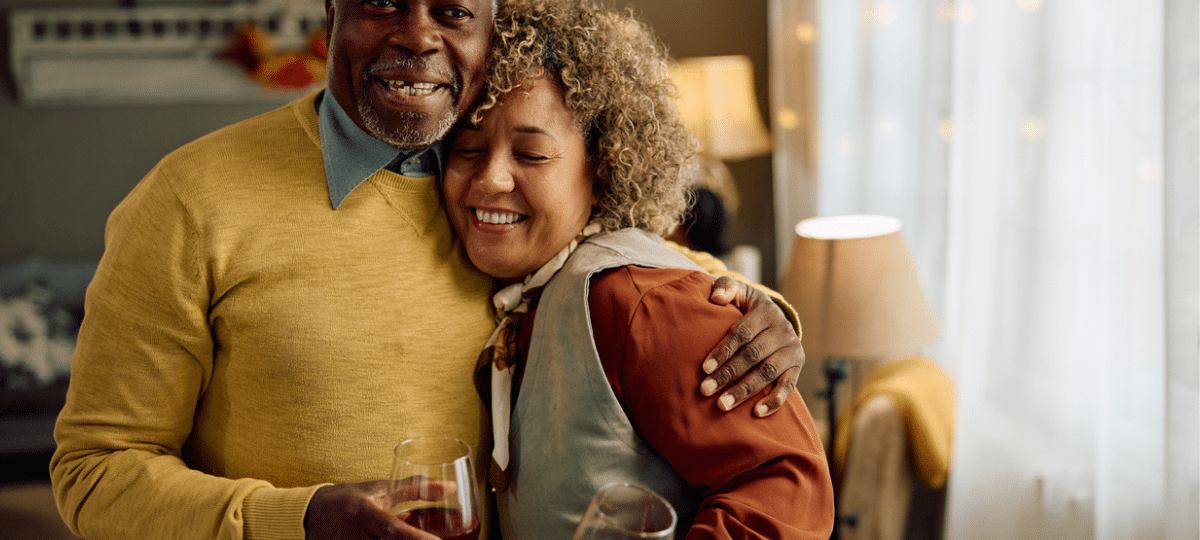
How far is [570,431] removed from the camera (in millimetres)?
1014

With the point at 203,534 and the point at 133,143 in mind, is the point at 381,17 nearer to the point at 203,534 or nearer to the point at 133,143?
the point at 203,534

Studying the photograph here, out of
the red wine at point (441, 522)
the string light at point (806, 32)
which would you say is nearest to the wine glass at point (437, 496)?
the red wine at point (441, 522)

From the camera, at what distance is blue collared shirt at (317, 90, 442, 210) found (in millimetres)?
1124

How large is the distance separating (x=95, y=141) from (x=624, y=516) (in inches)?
164

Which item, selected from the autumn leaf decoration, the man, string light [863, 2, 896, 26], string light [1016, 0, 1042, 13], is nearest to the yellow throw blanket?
string light [1016, 0, 1042, 13]

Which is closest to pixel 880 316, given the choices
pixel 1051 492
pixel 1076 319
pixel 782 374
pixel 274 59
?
pixel 1076 319

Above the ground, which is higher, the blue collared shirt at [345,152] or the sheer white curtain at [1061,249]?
the blue collared shirt at [345,152]

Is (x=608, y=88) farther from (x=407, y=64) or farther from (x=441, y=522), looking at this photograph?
(x=441, y=522)

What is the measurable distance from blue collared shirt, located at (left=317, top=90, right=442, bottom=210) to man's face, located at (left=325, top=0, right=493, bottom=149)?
Answer: 24mm

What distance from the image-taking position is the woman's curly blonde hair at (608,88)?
1141 millimetres

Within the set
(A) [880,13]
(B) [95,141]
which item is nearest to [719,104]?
(A) [880,13]

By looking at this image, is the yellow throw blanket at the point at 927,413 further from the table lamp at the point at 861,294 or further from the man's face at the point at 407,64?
the man's face at the point at 407,64

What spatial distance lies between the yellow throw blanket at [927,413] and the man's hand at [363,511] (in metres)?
1.62

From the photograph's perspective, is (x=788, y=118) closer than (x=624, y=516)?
No
